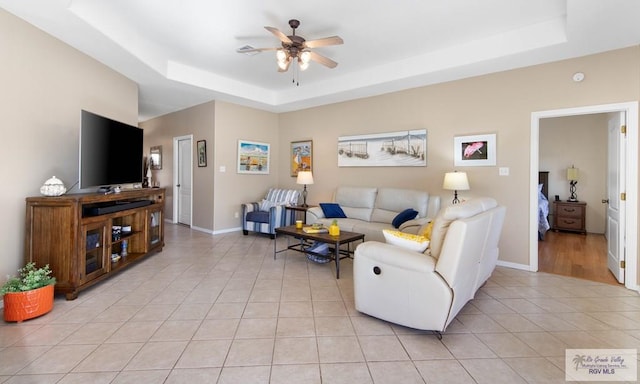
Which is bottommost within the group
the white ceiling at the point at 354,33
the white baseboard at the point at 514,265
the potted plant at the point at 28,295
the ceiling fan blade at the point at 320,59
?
the white baseboard at the point at 514,265

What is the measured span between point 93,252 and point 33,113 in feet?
4.71

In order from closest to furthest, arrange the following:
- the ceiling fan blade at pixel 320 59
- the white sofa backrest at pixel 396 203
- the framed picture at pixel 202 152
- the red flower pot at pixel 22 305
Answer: the red flower pot at pixel 22 305 < the ceiling fan blade at pixel 320 59 < the white sofa backrest at pixel 396 203 < the framed picture at pixel 202 152

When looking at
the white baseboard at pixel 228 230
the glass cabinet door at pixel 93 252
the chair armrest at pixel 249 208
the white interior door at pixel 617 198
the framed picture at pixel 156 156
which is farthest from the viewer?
the framed picture at pixel 156 156

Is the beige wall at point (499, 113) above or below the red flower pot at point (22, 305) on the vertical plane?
above

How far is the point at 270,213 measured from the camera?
522cm

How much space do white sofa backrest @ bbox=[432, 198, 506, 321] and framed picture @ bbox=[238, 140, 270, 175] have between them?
15.0 feet

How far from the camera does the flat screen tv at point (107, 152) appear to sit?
2.98m

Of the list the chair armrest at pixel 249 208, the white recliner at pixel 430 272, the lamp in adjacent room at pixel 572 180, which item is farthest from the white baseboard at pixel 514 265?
the chair armrest at pixel 249 208

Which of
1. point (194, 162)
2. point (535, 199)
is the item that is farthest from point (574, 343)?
point (194, 162)

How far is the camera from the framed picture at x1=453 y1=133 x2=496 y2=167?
12.9 ft

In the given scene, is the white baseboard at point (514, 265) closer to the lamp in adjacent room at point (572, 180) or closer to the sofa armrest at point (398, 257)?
the sofa armrest at point (398, 257)

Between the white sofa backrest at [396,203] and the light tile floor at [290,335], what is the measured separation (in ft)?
4.37

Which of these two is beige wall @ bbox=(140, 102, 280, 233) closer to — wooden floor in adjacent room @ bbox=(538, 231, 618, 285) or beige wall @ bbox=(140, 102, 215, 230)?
beige wall @ bbox=(140, 102, 215, 230)

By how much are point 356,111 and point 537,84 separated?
8.62ft
